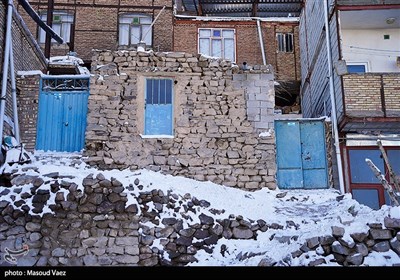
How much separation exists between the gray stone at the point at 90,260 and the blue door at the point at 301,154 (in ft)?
17.4

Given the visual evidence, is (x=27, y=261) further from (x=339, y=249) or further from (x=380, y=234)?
(x=380, y=234)

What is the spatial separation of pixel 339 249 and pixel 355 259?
0.90 feet

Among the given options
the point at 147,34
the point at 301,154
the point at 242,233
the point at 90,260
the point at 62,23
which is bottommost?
the point at 90,260

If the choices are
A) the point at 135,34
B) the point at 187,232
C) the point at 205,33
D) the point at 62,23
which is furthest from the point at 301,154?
the point at 62,23

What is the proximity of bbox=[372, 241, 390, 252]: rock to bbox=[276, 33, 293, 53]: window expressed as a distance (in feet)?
42.0

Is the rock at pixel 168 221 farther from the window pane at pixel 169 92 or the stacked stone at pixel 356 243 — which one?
the window pane at pixel 169 92

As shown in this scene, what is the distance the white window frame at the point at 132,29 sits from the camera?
61.4 feet

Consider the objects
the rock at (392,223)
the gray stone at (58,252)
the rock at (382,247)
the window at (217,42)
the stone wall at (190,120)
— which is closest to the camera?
the rock at (382,247)

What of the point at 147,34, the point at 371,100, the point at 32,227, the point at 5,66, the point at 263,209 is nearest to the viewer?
the point at 32,227

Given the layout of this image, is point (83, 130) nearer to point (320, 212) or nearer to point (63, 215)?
point (63, 215)

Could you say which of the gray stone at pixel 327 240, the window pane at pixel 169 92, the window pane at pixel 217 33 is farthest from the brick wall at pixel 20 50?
the gray stone at pixel 327 240

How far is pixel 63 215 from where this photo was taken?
356 inches

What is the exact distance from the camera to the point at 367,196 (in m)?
12.4

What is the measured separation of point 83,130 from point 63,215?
3619 mm
